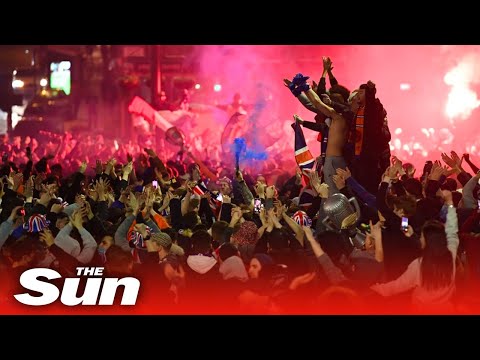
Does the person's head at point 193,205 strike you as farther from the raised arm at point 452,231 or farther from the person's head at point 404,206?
the raised arm at point 452,231

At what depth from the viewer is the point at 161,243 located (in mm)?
5848

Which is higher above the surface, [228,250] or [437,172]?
[437,172]

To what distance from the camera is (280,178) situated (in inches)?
369

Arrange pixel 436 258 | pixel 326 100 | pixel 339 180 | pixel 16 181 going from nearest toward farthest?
pixel 436 258 → pixel 339 180 → pixel 326 100 → pixel 16 181

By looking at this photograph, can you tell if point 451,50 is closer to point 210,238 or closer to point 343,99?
point 343,99

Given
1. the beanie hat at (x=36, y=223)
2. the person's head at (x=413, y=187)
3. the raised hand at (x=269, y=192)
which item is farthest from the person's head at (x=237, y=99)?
the beanie hat at (x=36, y=223)

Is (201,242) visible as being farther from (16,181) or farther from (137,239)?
(16,181)

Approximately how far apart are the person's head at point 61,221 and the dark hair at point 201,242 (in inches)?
42.7

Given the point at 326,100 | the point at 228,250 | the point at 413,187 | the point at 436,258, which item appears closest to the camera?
the point at 436,258

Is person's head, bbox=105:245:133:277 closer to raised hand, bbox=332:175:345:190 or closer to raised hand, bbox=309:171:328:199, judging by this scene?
raised hand, bbox=309:171:328:199

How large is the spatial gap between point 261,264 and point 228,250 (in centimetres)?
26

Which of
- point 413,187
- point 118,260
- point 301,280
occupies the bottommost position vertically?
point 301,280

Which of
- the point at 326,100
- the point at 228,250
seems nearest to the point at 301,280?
the point at 228,250

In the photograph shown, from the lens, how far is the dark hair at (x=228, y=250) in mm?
5809
